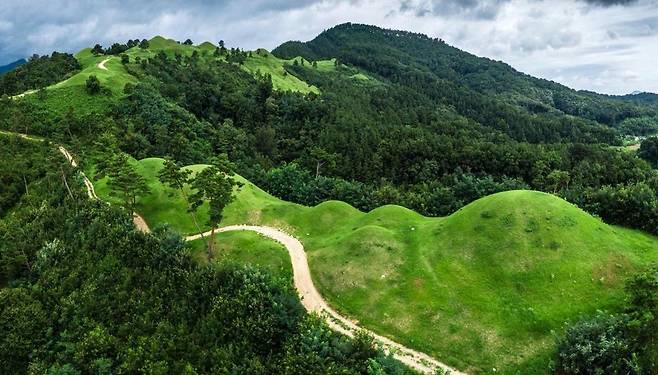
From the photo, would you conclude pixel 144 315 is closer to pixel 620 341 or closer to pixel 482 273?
pixel 482 273

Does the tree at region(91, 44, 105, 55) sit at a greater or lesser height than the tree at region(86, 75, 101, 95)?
greater

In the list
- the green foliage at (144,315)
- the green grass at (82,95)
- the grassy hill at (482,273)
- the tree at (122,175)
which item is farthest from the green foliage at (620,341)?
the green grass at (82,95)

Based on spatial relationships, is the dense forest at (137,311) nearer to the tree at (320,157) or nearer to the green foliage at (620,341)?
the green foliage at (620,341)

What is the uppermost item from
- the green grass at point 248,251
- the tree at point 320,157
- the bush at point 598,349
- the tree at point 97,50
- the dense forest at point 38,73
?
the tree at point 97,50

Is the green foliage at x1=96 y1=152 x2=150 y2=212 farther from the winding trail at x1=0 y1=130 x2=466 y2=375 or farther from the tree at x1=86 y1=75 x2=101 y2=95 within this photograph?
the tree at x1=86 y1=75 x2=101 y2=95

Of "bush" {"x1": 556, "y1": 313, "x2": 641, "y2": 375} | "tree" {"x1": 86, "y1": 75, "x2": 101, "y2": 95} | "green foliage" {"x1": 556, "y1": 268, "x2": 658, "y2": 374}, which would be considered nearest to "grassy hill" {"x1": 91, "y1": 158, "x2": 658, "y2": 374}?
"bush" {"x1": 556, "y1": 313, "x2": 641, "y2": 375}

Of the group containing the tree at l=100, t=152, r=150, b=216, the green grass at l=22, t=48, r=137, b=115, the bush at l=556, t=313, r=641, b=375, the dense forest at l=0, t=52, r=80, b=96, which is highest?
the dense forest at l=0, t=52, r=80, b=96
